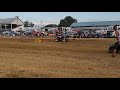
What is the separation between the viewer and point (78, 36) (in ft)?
143

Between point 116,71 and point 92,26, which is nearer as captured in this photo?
point 116,71

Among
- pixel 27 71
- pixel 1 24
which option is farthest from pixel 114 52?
pixel 1 24

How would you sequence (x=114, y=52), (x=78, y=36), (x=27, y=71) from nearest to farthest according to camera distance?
(x=27, y=71), (x=114, y=52), (x=78, y=36)

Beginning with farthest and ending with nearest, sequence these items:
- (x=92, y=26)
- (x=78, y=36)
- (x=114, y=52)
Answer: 1. (x=92, y=26)
2. (x=78, y=36)
3. (x=114, y=52)
